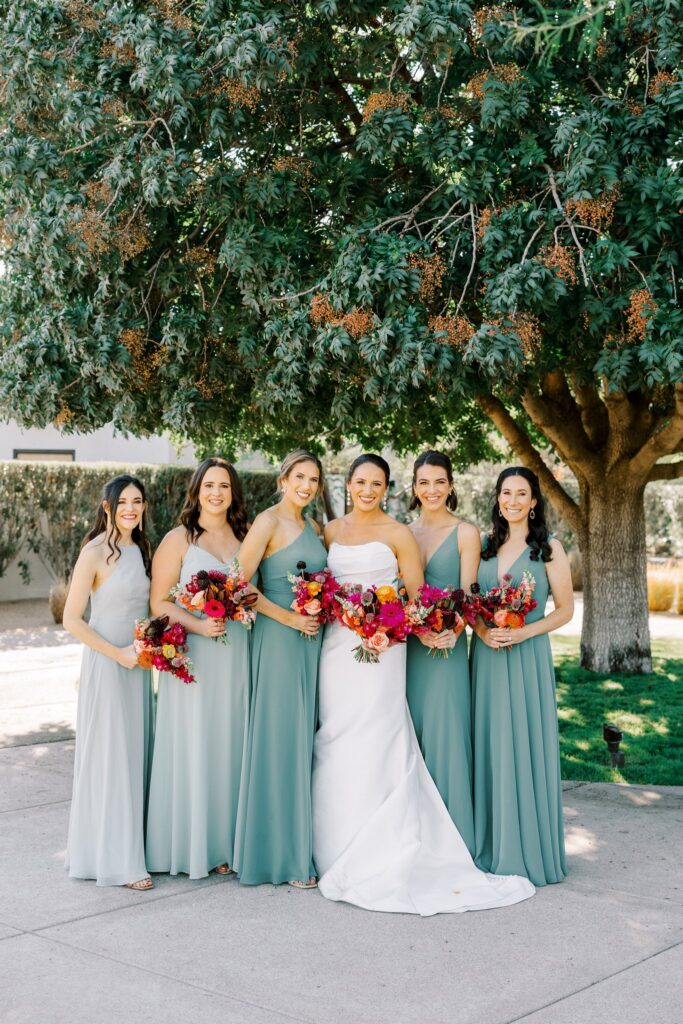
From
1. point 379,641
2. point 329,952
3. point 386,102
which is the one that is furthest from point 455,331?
point 329,952

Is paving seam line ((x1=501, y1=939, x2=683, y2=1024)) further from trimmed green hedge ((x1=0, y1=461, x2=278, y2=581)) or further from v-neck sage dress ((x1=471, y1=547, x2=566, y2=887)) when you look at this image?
trimmed green hedge ((x1=0, y1=461, x2=278, y2=581))

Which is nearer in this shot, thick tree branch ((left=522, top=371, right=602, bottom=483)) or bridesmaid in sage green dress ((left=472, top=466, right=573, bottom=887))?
bridesmaid in sage green dress ((left=472, top=466, right=573, bottom=887))

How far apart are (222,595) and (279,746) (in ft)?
2.90

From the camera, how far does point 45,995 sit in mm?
4285

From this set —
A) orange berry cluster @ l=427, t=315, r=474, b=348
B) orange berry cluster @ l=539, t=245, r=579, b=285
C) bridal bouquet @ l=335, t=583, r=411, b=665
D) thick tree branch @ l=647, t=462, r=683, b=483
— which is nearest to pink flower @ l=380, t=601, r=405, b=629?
bridal bouquet @ l=335, t=583, r=411, b=665

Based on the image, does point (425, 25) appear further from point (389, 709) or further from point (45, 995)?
point (45, 995)

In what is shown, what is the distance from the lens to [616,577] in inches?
495

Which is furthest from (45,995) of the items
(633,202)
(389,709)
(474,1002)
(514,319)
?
(633,202)

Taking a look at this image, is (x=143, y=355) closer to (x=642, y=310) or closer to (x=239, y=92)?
(x=239, y=92)

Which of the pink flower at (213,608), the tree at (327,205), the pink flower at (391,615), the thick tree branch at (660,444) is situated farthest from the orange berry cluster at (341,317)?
the thick tree branch at (660,444)

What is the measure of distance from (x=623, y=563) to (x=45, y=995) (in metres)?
9.47

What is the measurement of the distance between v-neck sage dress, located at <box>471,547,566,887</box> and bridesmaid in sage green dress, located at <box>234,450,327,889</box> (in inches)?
36.1

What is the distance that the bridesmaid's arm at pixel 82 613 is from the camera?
5.77 meters

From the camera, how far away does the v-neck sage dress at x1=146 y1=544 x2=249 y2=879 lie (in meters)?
5.86
